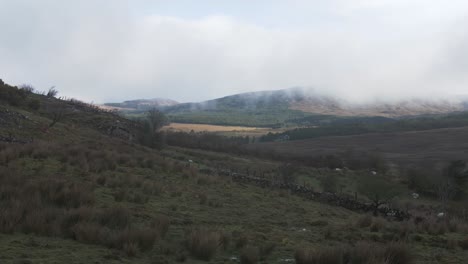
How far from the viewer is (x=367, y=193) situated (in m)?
42.2

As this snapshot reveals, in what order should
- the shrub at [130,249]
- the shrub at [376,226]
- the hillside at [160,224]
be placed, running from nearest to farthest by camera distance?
the shrub at [130,249]
the hillside at [160,224]
the shrub at [376,226]

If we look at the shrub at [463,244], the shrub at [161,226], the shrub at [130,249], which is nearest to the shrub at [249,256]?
the shrub at [130,249]

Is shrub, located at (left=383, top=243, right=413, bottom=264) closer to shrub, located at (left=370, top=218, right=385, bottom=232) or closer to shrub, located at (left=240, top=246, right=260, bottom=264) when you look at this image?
shrub, located at (left=240, top=246, right=260, bottom=264)

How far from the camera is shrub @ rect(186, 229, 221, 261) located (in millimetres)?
9523

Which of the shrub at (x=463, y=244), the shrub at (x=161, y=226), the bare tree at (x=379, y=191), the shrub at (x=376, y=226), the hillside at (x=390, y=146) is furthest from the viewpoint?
the hillside at (x=390, y=146)

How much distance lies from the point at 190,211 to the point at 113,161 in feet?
33.1

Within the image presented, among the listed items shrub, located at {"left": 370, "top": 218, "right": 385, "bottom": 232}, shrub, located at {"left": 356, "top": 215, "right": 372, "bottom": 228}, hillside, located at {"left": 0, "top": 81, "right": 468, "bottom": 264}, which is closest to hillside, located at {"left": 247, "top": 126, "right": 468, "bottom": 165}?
hillside, located at {"left": 0, "top": 81, "right": 468, "bottom": 264}

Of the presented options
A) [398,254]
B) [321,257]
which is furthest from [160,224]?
[398,254]

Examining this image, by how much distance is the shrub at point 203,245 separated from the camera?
9523 mm

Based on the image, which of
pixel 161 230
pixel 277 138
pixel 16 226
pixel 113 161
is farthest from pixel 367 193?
pixel 277 138

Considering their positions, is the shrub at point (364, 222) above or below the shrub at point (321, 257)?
below

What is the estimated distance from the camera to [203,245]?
9.66 m

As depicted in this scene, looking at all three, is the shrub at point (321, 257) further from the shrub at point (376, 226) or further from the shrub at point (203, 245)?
the shrub at point (376, 226)

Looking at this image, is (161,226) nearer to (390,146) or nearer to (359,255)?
(359,255)
